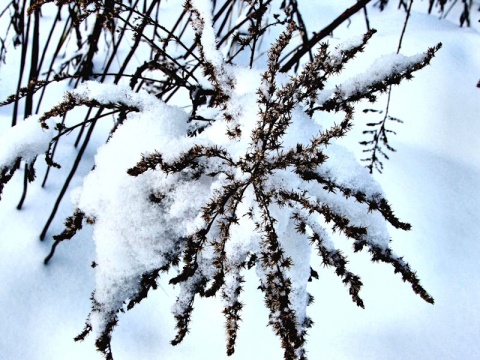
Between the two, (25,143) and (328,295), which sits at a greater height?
(328,295)

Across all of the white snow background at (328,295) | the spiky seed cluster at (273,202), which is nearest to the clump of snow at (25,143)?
the spiky seed cluster at (273,202)

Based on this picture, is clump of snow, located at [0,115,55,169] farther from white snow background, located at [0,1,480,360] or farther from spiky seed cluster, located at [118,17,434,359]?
white snow background, located at [0,1,480,360]

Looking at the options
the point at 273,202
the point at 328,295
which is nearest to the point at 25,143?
the point at 273,202

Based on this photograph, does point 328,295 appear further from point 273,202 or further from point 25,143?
point 25,143

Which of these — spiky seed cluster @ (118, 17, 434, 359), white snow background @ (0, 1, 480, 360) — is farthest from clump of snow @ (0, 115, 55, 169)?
white snow background @ (0, 1, 480, 360)

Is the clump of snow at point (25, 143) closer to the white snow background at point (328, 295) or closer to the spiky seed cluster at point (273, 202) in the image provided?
the spiky seed cluster at point (273, 202)

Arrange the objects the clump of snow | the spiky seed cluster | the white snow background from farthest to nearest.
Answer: the white snow background, the clump of snow, the spiky seed cluster

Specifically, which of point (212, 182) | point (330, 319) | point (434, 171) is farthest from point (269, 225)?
point (434, 171)

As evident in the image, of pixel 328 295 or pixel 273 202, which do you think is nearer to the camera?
pixel 273 202
